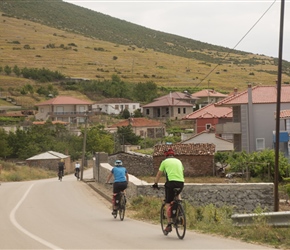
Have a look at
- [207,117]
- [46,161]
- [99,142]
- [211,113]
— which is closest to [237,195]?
[46,161]

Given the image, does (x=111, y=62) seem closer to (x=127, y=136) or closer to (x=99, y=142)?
(x=127, y=136)

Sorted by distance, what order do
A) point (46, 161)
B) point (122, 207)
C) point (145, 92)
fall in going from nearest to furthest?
point (122, 207) < point (46, 161) < point (145, 92)

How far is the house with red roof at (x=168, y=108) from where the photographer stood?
344 ft

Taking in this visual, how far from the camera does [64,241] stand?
14.5 meters

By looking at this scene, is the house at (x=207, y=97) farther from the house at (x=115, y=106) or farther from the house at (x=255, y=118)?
the house at (x=255, y=118)

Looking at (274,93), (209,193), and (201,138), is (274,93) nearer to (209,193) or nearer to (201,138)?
(201,138)

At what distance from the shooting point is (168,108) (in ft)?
343

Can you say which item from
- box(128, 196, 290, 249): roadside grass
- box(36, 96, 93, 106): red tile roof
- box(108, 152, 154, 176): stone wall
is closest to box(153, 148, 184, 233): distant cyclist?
box(128, 196, 290, 249): roadside grass

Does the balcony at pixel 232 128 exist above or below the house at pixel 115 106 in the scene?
below

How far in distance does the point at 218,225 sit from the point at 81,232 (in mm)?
3066

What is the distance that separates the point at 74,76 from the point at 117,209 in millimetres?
127301

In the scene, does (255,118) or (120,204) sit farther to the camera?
(255,118)

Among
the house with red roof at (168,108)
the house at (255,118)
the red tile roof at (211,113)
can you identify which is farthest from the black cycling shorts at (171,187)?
the house with red roof at (168,108)

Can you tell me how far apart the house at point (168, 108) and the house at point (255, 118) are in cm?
4349
